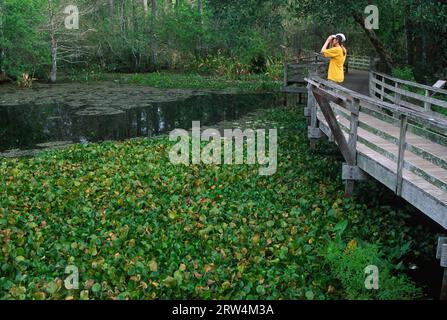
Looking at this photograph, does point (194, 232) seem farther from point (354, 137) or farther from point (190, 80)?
point (190, 80)

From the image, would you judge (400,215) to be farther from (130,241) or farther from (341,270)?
(130,241)

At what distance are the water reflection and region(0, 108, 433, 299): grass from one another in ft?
17.9

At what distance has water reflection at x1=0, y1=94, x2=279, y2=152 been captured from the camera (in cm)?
1798

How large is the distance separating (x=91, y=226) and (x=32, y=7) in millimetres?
29407

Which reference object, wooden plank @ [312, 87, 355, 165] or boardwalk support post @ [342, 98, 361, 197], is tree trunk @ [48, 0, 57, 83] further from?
boardwalk support post @ [342, 98, 361, 197]

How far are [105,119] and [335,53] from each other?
38.7ft

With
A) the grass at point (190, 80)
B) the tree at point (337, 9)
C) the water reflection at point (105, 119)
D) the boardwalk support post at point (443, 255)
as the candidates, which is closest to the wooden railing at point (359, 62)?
the grass at point (190, 80)

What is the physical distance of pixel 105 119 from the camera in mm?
20625

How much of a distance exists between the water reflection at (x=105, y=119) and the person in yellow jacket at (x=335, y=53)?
26.9 feet

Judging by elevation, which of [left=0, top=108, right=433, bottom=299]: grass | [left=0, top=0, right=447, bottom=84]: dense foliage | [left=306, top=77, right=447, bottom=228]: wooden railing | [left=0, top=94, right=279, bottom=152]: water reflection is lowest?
[left=0, top=108, right=433, bottom=299]: grass

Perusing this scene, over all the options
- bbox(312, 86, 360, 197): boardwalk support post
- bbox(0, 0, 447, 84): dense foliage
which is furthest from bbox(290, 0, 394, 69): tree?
bbox(312, 86, 360, 197): boardwalk support post

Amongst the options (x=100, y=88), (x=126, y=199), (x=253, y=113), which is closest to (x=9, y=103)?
(x=100, y=88)

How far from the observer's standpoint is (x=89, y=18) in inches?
1661

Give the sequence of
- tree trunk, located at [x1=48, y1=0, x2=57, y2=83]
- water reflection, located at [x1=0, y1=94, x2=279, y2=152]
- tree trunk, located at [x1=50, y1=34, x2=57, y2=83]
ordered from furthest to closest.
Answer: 1. tree trunk, located at [x1=50, y1=34, x2=57, y2=83]
2. tree trunk, located at [x1=48, y1=0, x2=57, y2=83]
3. water reflection, located at [x1=0, y1=94, x2=279, y2=152]
